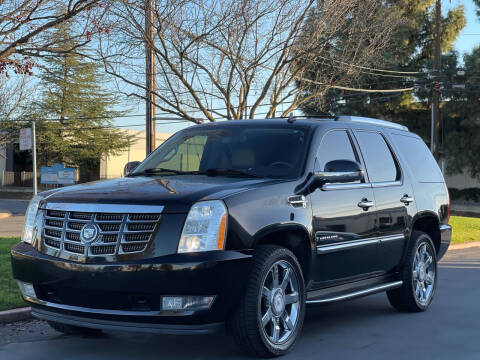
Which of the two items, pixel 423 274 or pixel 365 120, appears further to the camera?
pixel 423 274

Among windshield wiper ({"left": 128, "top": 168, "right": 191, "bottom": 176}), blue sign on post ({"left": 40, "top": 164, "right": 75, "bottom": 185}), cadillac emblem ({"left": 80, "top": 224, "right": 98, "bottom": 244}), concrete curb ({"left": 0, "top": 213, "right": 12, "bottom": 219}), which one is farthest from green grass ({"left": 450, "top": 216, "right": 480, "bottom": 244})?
blue sign on post ({"left": 40, "top": 164, "right": 75, "bottom": 185})

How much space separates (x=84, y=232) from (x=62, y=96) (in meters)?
43.5

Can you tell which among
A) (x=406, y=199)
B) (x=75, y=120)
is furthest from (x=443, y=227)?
(x=75, y=120)

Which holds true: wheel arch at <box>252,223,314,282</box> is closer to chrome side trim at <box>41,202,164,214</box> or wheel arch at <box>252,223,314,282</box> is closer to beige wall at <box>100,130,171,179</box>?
chrome side trim at <box>41,202,164,214</box>

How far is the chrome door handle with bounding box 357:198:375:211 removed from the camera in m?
6.36

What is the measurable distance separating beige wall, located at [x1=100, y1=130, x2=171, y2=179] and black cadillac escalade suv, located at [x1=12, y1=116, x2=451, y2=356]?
45302 mm

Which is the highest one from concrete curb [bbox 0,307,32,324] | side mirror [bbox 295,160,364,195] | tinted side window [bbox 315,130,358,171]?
tinted side window [bbox 315,130,358,171]

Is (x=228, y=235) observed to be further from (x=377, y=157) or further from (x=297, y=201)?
(x=377, y=157)

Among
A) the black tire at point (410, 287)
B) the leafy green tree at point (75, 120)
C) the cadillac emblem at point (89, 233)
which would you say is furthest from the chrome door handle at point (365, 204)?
the leafy green tree at point (75, 120)

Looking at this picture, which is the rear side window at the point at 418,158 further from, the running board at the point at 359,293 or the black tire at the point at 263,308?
the black tire at the point at 263,308

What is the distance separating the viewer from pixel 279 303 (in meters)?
5.33

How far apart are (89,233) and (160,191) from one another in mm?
620

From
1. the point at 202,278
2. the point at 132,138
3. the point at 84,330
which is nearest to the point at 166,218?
the point at 202,278

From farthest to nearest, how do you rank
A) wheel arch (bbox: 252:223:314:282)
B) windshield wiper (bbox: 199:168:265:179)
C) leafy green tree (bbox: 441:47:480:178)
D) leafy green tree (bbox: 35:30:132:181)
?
leafy green tree (bbox: 35:30:132:181) < leafy green tree (bbox: 441:47:480:178) < windshield wiper (bbox: 199:168:265:179) < wheel arch (bbox: 252:223:314:282)
